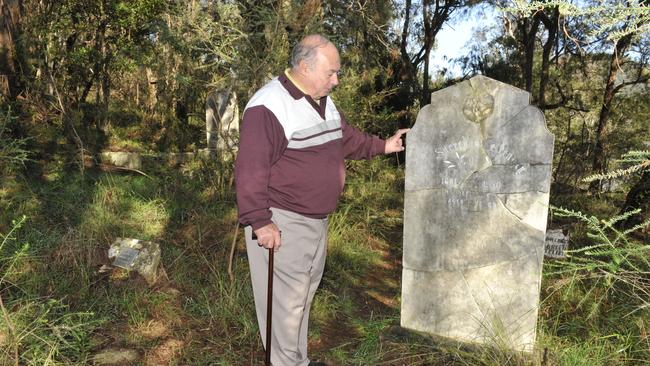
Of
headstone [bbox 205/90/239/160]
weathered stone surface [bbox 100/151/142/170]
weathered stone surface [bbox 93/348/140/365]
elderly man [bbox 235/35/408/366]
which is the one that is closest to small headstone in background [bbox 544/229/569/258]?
elderly man [bbox 235/35/408/366]

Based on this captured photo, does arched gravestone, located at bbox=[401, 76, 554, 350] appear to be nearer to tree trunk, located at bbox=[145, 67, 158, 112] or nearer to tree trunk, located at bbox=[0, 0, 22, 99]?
tree trunk, located at bbox=[0, 0, 22, 99]

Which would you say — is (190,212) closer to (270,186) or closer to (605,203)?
(270,186)

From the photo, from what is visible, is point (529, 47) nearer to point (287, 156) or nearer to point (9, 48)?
point (9, 48)

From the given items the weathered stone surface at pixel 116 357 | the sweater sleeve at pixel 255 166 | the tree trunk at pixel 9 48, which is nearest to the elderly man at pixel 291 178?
the sweater sleeve at pixel 255 166

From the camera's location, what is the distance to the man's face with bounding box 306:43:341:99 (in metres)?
2.60

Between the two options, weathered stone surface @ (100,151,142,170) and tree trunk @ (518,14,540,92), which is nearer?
weathered stone surface @ (100,151,142,170)

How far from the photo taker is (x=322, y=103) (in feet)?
9.30

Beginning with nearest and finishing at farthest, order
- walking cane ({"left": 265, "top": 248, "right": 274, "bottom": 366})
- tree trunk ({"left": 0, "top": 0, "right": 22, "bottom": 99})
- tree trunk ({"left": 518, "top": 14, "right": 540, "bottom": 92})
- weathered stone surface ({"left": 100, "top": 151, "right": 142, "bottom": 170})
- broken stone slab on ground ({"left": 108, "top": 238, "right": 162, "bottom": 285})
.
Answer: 1. walking cane ({"left": 265, "top": 248, "right": 274, "bottom": 366})
2. broken stone slab on ground ({"left": 108, "top": 238, "right": 162, "bottom": 285})
3. tree trunk ({"left": 0, "top": 0, "right": 22, "bottom": 99})
4. weathered stone surface ({"left": 100, "top": 151, "right": 142, "bottom": 170})
5. tree trunk ({"left": 518, "top": 14, "right": 540, "bottom": 92})

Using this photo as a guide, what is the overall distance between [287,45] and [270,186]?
2917 millimetres

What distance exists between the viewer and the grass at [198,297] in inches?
117

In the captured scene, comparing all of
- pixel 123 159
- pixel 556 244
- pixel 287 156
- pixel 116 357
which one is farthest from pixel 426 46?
pixel 116 357

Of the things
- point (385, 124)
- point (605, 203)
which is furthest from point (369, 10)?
point (605, 203)

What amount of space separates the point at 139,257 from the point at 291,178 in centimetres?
213

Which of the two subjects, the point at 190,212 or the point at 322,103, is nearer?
the point at 322,103
